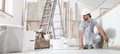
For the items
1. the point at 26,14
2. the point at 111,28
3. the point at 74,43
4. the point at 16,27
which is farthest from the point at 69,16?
the point at 16,27

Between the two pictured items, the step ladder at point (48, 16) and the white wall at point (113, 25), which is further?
the step ladder at point (48, 16)

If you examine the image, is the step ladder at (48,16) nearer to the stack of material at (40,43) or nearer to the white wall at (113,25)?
the stack of material at (40,43)

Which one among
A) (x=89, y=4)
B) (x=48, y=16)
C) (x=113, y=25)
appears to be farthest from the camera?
(x=89, y=4)

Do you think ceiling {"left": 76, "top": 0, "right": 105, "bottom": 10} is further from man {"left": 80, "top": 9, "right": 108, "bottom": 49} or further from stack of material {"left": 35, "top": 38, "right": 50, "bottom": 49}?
stack of material {"left": 35, "top": 38, "right": 50, "bottom": 49}

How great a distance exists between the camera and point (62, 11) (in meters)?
6.36

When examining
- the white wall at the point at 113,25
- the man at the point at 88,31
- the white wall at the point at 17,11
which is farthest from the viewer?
the white wall at the point at 17,11

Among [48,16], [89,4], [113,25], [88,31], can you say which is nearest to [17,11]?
[48,16]

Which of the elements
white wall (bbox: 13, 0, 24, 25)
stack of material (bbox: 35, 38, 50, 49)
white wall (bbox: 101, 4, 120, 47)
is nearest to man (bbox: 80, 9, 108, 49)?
white wall (bbox: 101, 4, 120, 47)

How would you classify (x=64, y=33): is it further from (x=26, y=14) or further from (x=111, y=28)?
(x=111, y=28)

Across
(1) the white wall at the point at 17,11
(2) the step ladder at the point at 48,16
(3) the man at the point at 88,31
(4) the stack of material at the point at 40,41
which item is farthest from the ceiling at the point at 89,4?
(4) the stack of material at the point at 40,41

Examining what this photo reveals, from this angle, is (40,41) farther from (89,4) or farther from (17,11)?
(89,4)

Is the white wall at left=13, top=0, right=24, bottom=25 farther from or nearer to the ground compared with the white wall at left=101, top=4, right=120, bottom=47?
farther from the ground

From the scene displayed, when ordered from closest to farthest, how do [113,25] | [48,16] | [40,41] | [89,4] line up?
[113,25] → [40,41] → [48,16] → [89,4]

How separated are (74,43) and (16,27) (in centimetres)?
372
